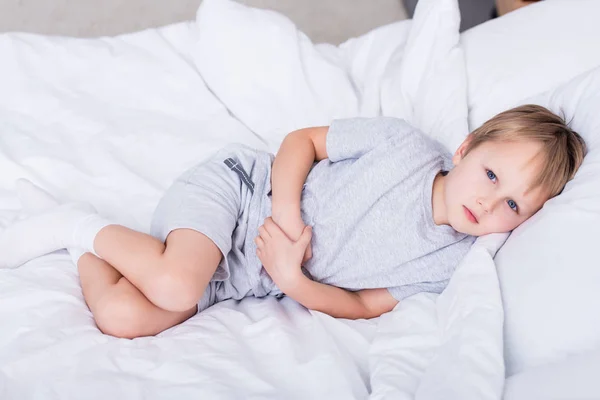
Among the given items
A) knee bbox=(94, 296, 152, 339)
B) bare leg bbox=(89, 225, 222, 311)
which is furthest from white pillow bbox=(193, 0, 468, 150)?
knee bbox=(94, 296, 152, 339)

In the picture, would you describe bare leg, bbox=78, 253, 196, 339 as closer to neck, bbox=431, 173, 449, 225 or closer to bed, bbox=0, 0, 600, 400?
bed, bbox=0, 0, 600, 400

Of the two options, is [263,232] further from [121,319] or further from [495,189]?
→ [495,189]

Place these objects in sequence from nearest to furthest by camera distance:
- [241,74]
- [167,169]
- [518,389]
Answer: [518,389] < [167,169] < [241,74]

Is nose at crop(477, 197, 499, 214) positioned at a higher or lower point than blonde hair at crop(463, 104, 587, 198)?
lower

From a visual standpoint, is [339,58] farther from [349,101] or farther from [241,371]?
[241,371]

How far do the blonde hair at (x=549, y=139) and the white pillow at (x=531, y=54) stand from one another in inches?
8.8

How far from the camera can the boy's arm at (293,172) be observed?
44.3 inches

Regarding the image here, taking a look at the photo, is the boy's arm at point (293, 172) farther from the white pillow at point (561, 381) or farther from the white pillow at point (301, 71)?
the white pillow at point (561, 381)

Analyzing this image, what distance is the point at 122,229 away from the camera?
1117 mm

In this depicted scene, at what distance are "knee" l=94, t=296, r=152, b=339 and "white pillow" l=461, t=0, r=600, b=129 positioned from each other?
2.49ft

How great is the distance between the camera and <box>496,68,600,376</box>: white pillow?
2.70ft

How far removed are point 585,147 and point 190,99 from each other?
0.87 m

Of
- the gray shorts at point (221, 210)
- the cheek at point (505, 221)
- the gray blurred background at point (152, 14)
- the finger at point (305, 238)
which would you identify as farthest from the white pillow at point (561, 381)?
the gray blurred background at point (152, 14)

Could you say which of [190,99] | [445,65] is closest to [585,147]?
[445,65]
